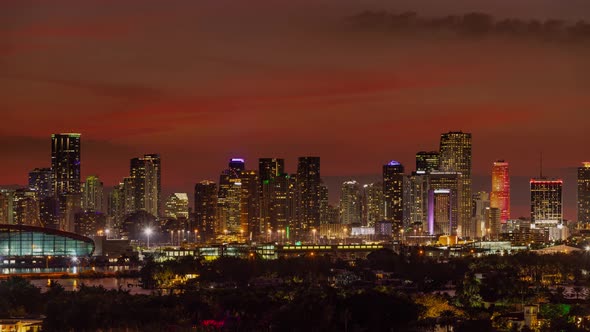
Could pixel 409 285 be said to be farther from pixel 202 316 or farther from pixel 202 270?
pixel 202 316

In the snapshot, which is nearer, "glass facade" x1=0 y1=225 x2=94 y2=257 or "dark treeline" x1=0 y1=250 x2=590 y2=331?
"dark treeline" x1=0 y1=250 x2=590 y2=331

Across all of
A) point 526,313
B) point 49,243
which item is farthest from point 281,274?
point 526,313

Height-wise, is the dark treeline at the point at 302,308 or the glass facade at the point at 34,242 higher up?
the glass facade at the point at 34,242

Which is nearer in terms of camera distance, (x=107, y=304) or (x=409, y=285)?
(x=107, y=304)

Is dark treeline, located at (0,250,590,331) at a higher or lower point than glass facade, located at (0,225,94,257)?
lower

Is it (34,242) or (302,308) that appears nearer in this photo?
(302,308)

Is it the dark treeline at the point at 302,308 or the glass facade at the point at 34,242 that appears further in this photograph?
the glass facade at the point at 34,242

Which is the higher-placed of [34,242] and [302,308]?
[34,242]

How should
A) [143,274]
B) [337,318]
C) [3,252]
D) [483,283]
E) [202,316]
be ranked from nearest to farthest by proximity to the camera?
1. [337,318]
2. [202,316]
3. [483,283]
4. [143,274]
5. [3,252]
